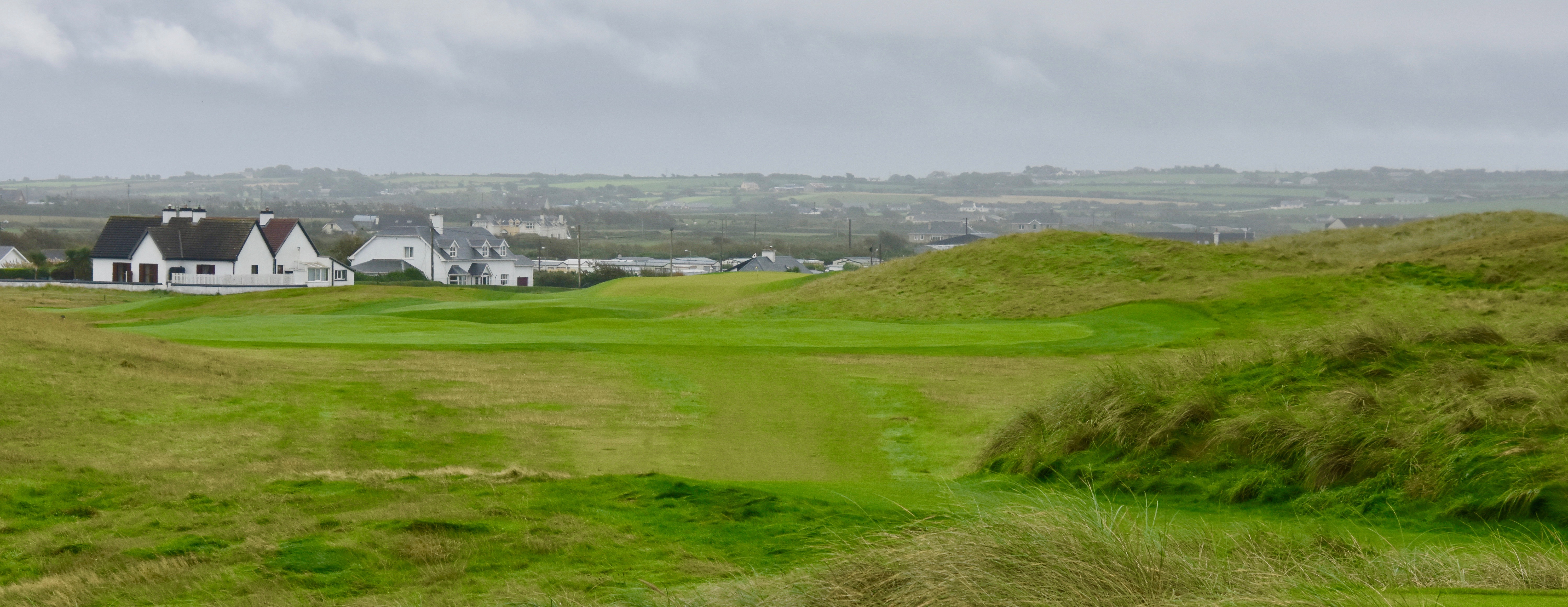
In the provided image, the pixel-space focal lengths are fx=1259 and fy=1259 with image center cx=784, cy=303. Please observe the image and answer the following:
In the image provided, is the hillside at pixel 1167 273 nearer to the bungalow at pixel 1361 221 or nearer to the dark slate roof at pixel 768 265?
the bungalow at pixel 1361 221

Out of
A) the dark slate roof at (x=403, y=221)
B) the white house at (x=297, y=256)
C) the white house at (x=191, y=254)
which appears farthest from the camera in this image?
the dark slate roof at (x=403, y=221)

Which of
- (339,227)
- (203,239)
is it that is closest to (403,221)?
(203,239)

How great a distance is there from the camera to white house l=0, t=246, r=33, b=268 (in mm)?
100938

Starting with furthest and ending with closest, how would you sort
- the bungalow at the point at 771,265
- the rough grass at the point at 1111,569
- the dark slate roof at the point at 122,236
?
1. the bungalow at the point at 771,265
2. the dark slate roof at the point at 122,236
3. the rough grass at the point at 1111,569

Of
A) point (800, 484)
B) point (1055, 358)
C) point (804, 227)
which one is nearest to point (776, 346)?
point (1055, 358)

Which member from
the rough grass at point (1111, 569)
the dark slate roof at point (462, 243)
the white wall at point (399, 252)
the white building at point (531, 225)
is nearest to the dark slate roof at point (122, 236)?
the white wall at point (399, 252)

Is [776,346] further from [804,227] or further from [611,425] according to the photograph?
[804,227]

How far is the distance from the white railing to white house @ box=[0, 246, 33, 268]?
79.9ft

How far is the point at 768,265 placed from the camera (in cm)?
9038

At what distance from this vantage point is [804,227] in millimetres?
195500

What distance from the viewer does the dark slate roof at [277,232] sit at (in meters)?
87.2

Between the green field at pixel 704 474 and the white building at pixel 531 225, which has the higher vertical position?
the white building at pixel 531 225

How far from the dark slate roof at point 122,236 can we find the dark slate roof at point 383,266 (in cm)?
1515

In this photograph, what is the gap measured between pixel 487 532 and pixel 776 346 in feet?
56.1
